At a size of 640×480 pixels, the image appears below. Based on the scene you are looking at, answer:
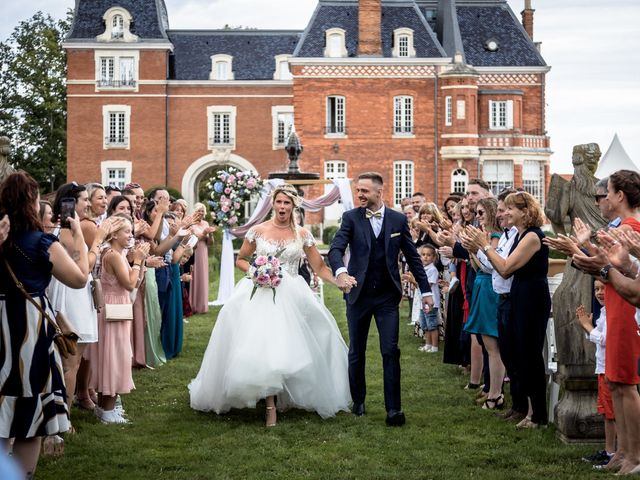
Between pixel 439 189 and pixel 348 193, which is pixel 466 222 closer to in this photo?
pixel 348 193

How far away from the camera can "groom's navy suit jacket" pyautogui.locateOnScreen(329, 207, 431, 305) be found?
27.0 feet

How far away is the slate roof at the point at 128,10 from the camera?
4928 cm

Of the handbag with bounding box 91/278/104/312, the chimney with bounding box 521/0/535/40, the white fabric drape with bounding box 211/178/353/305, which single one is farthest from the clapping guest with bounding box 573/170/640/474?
the chimney with bounding box 521/0/535/40

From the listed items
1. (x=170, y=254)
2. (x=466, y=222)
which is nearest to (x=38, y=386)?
(x=466, y=222)

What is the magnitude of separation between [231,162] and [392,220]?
4294 centimetres

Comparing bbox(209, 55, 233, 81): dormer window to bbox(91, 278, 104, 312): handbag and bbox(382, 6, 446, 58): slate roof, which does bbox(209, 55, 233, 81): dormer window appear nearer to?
bbox(382, 6, 446, 58): slate roof

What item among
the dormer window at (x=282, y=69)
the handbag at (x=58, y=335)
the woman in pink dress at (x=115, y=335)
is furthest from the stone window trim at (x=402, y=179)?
the handbag at (x=58, y=335)

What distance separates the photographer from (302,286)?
339 inches

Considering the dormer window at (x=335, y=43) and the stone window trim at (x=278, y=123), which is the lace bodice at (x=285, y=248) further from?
the stone window trim at (x=278, y=123)

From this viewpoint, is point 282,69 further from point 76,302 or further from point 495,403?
point 76,302

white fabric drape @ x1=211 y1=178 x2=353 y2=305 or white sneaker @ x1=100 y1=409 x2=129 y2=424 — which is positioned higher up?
white fabric drape @ x1=211 y1=178 x2=353 y2=305

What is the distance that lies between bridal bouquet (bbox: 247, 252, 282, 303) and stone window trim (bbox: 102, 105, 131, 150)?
42399mm

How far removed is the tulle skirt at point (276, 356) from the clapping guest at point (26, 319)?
260 centimetres

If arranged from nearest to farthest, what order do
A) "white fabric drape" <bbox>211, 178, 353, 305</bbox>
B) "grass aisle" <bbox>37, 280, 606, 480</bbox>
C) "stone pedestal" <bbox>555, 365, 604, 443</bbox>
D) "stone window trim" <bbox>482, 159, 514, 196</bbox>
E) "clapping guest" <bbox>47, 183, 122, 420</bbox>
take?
"grass aisle" <bbox>37, 280, 606, 480</bbox> → "stone pedestal" <bbox>555, 365, 604, 443</bbox> → "clapping guest" <bbox>47, 183, 122, 420</bbox> → "white fabric drape" <bbox>211, 178, 353, 305</bbox> → "stone window trim" <bbox>482, 159, 514, 196</bbox>
